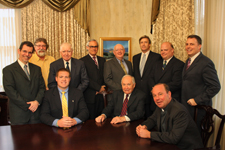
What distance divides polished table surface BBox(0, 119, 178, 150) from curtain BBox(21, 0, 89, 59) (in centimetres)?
357

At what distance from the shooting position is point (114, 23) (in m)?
5.82

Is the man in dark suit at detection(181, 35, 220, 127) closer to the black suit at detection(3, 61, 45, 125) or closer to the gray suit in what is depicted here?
the gray suit

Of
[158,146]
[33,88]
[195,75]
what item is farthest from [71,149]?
[195,75]

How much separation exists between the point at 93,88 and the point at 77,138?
189 centimetres

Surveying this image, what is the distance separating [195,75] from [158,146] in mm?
1594

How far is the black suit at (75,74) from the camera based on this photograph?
131 inches

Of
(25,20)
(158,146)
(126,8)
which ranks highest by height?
(126,8)

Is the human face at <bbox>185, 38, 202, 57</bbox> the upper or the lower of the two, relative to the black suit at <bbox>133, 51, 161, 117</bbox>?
upper

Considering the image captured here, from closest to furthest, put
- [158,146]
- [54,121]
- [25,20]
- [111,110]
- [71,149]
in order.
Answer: [71,149] → [158,146] → [54,121] → [111,110] → [25,20]

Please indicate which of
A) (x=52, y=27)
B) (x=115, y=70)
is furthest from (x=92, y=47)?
(x=52, y=27)

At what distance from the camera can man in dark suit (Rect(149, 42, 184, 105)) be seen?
11.1 ft

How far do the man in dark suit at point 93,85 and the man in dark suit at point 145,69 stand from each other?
0.70 metres

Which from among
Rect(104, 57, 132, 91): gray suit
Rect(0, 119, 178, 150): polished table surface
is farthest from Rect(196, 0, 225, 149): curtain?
Rect(0, 119, 178, 150): polished table surface

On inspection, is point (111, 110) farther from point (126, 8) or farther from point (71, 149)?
point (126, 8)
